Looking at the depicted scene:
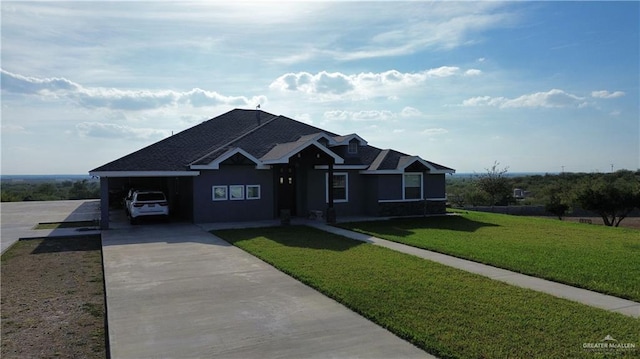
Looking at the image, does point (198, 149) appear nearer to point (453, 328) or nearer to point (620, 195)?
point (453, 328)

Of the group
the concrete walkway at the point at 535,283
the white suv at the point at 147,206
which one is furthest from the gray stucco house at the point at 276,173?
the concrete walkway at the point at 535,283

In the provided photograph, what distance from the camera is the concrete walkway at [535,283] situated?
713 cm

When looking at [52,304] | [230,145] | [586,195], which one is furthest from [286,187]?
[586,195]

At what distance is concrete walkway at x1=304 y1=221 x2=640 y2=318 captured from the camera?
7129mm

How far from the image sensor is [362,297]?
24.6 ft

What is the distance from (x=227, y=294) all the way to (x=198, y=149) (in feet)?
48.6

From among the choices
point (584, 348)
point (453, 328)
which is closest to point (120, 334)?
point (453, 328)

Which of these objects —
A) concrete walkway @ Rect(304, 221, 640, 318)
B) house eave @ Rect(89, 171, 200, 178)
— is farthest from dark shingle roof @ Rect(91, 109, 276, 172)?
concrete walkway @ Rect(304, 221, 640, 318)

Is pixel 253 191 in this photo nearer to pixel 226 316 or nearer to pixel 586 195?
pixel 226 316

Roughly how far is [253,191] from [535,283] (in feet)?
44.4

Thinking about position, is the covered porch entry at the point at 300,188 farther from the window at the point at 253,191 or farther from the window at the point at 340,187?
the window at the point at 253,191

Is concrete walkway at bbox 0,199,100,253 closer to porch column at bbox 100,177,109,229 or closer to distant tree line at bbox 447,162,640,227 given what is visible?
porch column at bbox 100,177,109,229

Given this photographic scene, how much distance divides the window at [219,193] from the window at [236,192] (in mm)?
259

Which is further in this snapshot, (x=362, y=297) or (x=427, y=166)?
(x=427, y=166)
